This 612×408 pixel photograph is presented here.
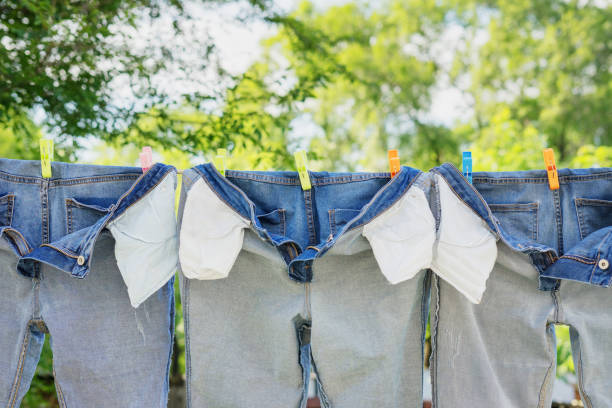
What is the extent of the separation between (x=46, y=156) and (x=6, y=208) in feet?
0.78

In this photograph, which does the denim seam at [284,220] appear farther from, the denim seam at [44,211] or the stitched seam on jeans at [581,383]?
the stitched seam on jeans at [581,383]

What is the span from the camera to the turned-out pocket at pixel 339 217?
190cm

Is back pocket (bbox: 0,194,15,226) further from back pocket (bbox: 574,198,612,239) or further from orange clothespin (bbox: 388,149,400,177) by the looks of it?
back pocket (bbox: 574,198,612,239)

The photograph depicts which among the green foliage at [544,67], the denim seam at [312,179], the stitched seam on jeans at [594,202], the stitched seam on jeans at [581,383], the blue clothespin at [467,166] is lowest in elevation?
the stitched seam on jeans at [581,383]

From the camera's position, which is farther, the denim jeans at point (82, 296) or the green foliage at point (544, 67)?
the green foliage at point (544, 67)

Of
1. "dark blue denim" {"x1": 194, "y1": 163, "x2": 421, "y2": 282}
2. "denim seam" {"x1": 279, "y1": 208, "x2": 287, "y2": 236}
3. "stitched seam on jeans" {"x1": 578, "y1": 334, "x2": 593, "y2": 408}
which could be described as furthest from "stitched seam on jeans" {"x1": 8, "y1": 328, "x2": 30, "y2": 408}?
"stitched seam on jeans" {"x1": 578, "y1": 334, "x2": 593, "y2": 408}

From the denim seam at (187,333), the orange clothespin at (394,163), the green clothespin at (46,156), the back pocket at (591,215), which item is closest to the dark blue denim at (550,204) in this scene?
the back pocket at (591,215)

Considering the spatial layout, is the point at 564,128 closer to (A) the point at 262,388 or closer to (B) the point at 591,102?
(B) the point at 591,102

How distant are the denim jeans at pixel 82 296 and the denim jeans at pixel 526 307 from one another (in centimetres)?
103

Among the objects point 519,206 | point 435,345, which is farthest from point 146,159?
point 519,206

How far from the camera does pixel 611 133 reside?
10602mm

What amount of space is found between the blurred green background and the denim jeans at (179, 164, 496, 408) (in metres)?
0.98

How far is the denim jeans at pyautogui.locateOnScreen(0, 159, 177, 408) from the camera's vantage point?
6.11 feet

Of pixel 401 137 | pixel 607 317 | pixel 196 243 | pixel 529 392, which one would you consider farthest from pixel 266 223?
pixel 401 137
